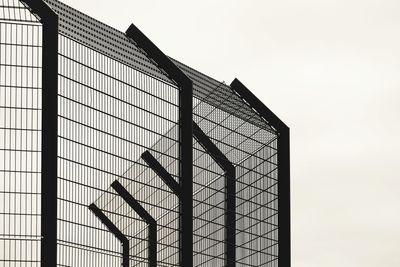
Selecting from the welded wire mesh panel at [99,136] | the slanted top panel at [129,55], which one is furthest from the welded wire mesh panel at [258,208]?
the welded wire mesh panel at [99,136]

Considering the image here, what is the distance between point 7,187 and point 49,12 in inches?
146

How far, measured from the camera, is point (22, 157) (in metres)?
23.9

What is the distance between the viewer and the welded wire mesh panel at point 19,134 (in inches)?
926

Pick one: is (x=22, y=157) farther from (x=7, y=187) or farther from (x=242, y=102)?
(x=242, y=102)

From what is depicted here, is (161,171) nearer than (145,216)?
Yes

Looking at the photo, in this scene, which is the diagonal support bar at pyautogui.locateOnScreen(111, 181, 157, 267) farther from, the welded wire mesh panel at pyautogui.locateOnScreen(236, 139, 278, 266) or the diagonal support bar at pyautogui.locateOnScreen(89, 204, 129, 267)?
the welded wire mesh panel at pyautogui.locateOnScreen(236, 139, 278, 266)

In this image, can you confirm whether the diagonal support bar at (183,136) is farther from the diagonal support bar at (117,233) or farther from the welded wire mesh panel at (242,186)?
the welded wire mesh panel at (242,186)

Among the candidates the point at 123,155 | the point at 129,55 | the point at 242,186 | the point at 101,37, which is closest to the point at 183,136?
the point at 123,155

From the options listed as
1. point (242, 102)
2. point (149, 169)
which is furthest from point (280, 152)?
point (149, 169)

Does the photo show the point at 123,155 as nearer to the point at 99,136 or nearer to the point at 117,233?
the point at 99,136

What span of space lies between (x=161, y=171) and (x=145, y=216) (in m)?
1.51

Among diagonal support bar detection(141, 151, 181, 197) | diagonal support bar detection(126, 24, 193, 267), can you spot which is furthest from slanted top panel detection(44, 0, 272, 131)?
diagonal support bar detection(141, 151, 181, 197)

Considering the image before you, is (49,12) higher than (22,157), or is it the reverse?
(49,12)

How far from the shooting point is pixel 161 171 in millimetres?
29672
